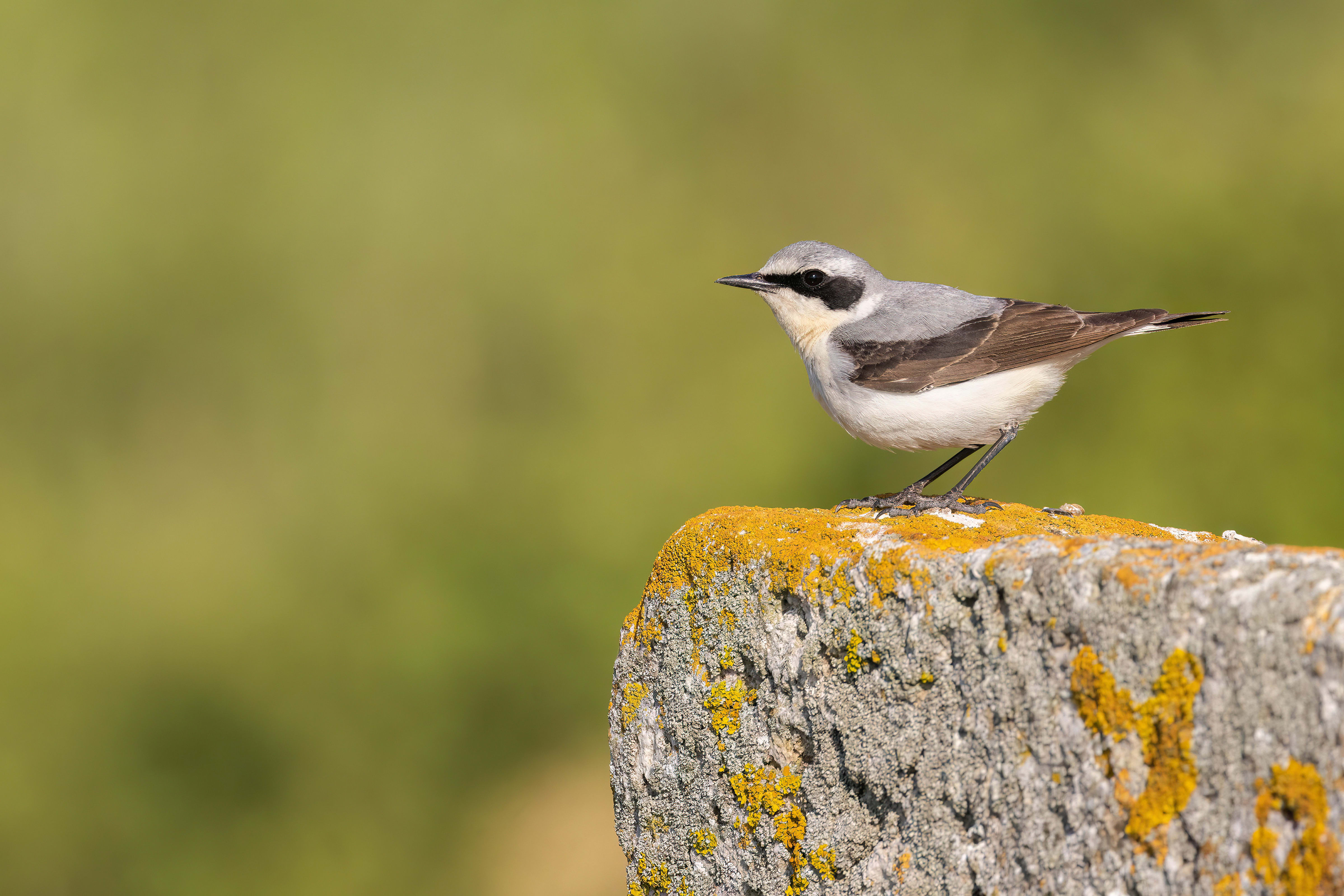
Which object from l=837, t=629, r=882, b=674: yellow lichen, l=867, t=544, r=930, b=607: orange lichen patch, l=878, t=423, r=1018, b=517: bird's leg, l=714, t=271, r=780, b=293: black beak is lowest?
l=837, t=629, r=882, b=674: yellow lichen

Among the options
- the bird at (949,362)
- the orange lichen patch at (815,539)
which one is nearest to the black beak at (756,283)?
the bird at (949,362)

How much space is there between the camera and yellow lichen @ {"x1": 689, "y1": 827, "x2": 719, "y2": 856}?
301cm

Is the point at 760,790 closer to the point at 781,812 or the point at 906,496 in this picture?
the point at 781,812

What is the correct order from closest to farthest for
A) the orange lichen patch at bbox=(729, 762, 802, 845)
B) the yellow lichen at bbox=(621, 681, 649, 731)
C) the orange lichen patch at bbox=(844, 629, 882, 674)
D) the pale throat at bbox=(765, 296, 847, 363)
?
the orange lichen patch at bbox=(844, 629, 882, 674), the orange lichen patch at bbox=(729, 762, 802, 845), the yellow lichen at bbox=(621, 681, 649, 731), the pale throat at bbox=(765, 296, 847, 363)

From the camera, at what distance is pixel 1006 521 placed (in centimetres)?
329

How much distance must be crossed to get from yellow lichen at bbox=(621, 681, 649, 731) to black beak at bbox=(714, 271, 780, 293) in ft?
8.46

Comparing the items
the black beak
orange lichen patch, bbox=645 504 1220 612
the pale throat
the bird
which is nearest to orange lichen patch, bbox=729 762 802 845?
orange lichen patch, bbox=645 504 1220 612

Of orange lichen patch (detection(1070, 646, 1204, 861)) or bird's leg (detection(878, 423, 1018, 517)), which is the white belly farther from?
orange lichen patch (detection(1070, 646, 1204, 861))

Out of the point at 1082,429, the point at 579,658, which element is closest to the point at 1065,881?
the point at 579,658

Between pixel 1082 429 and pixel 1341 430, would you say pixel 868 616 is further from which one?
pixel 1341 430

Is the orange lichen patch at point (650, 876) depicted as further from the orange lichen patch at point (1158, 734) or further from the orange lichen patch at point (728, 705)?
the orange lichen patch at point (1158, 734)

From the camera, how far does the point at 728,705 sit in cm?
297

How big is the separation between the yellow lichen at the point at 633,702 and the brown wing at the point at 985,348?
2013mm

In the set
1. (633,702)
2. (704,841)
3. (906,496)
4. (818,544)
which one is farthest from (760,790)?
(906,496)
